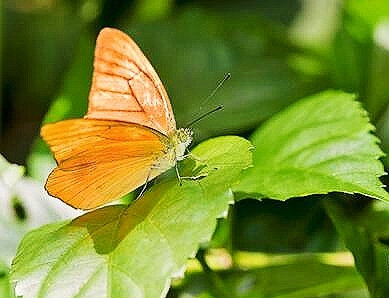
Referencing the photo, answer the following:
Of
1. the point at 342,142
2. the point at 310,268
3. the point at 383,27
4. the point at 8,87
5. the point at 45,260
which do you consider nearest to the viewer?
the point at 45,260

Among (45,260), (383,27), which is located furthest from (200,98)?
(45,260)

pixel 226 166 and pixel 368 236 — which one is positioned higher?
pixel 226 166

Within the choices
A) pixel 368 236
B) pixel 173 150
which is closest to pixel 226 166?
pixel 173 150

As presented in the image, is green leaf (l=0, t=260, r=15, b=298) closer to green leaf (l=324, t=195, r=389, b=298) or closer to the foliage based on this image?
the foliage

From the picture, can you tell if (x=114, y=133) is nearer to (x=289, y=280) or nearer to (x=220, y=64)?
(x=289, y=280)

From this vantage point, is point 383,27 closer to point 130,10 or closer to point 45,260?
point 130,10

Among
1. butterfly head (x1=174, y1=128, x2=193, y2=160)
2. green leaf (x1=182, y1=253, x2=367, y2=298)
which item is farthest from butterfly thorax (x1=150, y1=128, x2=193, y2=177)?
green leaf (x1=182, y1=253, x2=367, y2=298)
